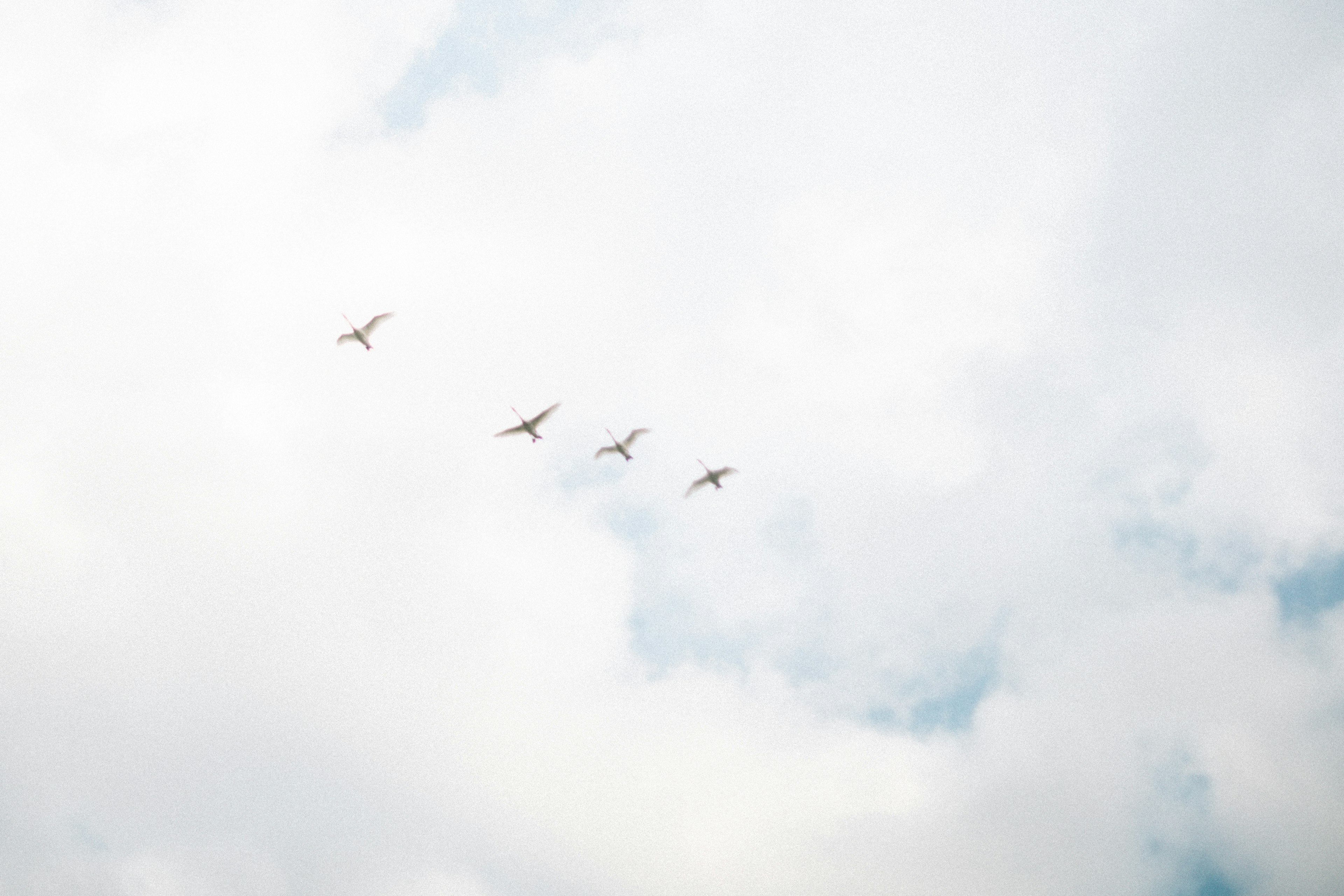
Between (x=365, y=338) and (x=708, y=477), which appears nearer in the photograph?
(x=365, y=338)

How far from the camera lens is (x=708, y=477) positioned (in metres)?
97.9

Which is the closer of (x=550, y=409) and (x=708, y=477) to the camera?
(x=550, y=409)

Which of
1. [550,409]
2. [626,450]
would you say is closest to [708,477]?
[626,450]

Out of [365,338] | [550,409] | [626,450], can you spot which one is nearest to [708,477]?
[626,450]

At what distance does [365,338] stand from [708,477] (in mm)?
36045

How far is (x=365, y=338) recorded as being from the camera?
298 ft

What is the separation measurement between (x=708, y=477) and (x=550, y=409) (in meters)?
18.1

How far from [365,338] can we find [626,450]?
2693cm

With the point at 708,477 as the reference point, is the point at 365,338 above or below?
below

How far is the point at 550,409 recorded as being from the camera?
9044 centimetres

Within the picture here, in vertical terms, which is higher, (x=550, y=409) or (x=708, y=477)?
(x=708, y=477)

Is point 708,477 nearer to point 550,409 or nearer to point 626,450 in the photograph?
point 626,450

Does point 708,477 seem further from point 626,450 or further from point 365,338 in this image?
point 365,338

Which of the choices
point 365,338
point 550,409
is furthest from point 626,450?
point 365,338
